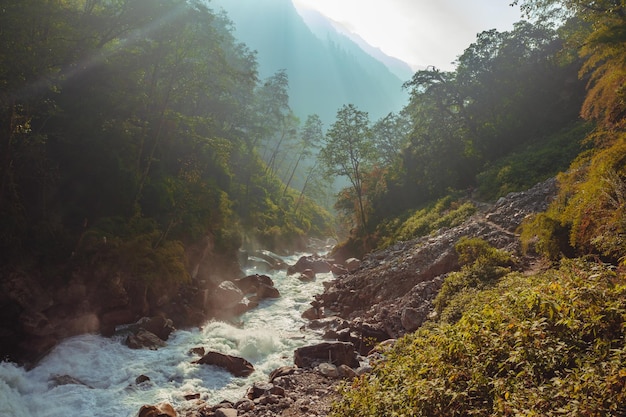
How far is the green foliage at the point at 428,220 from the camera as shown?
24.3 m

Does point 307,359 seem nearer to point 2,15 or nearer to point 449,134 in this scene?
point 2,15

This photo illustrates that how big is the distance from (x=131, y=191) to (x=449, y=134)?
100 ft

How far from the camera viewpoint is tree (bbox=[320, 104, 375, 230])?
115 ft

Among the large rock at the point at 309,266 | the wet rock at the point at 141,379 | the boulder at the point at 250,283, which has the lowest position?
the wet rock at the point at 141,379

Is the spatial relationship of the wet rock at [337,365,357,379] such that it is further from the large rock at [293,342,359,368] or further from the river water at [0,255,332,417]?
the river water at [0,255,332,417]

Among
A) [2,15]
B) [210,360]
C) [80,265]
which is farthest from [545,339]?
[2,15]

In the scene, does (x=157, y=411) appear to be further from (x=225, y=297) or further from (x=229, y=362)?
(x=225, y=297)

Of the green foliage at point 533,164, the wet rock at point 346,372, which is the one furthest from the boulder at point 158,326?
the green foliage at point 533,164

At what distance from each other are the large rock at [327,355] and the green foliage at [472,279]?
3429 millimetres

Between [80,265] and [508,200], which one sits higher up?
[508,200]

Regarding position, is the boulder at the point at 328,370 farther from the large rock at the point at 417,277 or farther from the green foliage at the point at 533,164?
the green foliage at the point at 533,164

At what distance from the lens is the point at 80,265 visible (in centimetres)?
1460

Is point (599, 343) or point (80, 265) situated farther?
point (80, 265)

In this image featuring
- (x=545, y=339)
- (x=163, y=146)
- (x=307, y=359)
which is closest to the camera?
(x=545, y=339)
